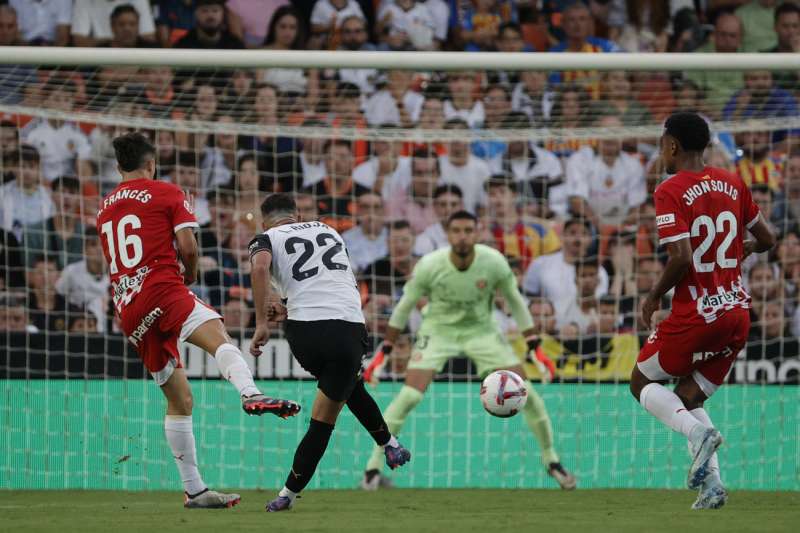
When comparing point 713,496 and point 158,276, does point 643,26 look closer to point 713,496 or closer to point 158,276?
point 713,496

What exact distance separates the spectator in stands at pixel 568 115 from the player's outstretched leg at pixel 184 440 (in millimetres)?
6329

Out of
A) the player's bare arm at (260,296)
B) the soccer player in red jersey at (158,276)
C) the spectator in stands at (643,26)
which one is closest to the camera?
the player's bare arm at (260,296)

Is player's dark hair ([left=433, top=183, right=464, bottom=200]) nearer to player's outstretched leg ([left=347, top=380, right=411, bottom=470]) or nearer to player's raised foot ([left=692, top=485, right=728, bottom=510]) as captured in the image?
player's outstretched leg ([left=347, top=380, right=411, bottom=470])

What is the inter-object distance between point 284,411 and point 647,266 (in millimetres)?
6765

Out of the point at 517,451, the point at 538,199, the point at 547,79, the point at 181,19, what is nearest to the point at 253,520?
the point at 517,451

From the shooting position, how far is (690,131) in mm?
7262

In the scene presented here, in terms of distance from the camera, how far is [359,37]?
15695 mm

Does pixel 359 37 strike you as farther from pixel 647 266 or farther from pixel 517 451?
pixel 517 451

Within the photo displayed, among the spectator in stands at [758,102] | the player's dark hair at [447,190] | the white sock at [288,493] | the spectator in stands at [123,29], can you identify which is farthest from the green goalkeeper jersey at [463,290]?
the spectator in stands at [123,29]

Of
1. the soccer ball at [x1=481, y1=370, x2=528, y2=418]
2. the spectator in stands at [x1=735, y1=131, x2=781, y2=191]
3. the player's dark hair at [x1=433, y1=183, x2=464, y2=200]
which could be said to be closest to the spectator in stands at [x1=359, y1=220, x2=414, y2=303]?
the player's dark hair at [x1=433, y1=183, x2=464, y2=200]

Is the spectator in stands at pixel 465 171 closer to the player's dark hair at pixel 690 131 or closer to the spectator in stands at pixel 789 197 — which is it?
the spectator in stands at pixel 789 197

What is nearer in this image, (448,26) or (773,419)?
(773,419)

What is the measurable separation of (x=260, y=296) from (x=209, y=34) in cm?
857

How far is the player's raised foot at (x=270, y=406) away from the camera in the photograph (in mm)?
6766
